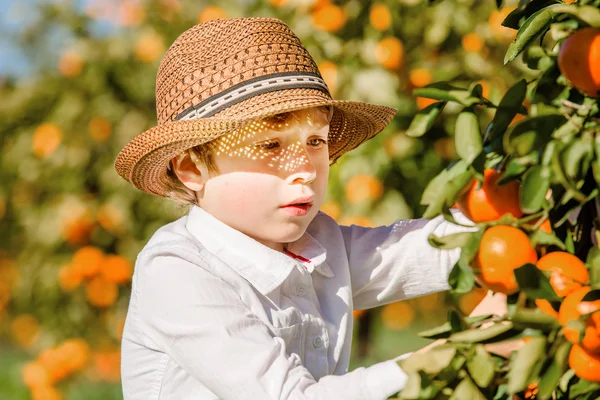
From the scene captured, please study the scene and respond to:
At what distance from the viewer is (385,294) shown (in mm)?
1633

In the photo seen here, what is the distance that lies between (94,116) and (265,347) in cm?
240

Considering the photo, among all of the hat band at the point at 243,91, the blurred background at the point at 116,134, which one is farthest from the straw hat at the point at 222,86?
the blurred background at the point at 116,134

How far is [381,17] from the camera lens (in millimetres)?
2805

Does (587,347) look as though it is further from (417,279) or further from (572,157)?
(417,279)

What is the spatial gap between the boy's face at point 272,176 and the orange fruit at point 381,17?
146 cm

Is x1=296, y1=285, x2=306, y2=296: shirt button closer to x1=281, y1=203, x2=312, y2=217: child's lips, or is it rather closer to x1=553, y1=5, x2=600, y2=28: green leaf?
x1=281, y1=203, x2=312, y2=217: child's lips

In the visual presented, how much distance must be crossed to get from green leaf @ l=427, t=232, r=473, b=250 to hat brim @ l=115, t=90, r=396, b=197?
1.53 ft

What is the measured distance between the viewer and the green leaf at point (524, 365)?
2.65 ft

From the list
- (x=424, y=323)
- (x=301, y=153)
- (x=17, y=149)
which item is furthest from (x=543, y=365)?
(x=424, y=323)

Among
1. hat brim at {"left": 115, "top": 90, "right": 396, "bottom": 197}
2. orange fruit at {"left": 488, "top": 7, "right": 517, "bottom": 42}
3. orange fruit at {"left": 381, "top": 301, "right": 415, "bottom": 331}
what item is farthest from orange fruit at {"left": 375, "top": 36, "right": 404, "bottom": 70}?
orange fruit at {"left": 381, "top": 301, "right": 415, "bottom": 331}

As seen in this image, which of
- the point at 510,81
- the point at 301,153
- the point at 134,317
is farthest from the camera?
the point at 510,81

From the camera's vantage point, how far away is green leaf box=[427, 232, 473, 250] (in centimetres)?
89

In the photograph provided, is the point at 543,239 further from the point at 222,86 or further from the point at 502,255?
the point at 222,86

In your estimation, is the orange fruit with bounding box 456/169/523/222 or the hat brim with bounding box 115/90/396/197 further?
the hat brim with bounding box 115/90/396/197
